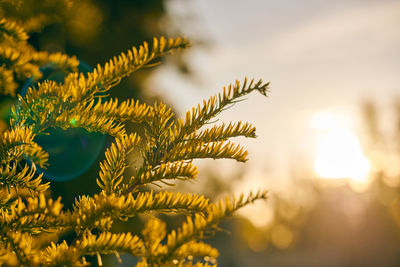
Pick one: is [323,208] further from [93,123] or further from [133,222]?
[93,123]

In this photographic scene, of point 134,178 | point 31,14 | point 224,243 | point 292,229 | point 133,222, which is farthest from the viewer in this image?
point 292,229

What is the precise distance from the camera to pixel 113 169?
1260 millimetres

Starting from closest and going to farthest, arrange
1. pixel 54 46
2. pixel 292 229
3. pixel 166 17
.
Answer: pixel 54 46 < pixel 166 17 < pixel 292 229

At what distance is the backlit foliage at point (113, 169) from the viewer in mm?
1035

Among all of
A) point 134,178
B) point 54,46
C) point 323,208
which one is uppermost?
point 323,208

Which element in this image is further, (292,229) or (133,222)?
(292,229)

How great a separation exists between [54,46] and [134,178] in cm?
356

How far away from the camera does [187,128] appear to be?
4.14 ft

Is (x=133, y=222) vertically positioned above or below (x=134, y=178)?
above

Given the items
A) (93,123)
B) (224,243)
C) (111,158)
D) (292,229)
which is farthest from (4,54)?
(292,229)

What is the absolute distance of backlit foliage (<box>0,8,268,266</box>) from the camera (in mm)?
1035

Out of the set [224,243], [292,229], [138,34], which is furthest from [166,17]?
[292,229]

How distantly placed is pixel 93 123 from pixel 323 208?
4027 cm

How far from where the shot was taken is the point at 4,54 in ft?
4.30
